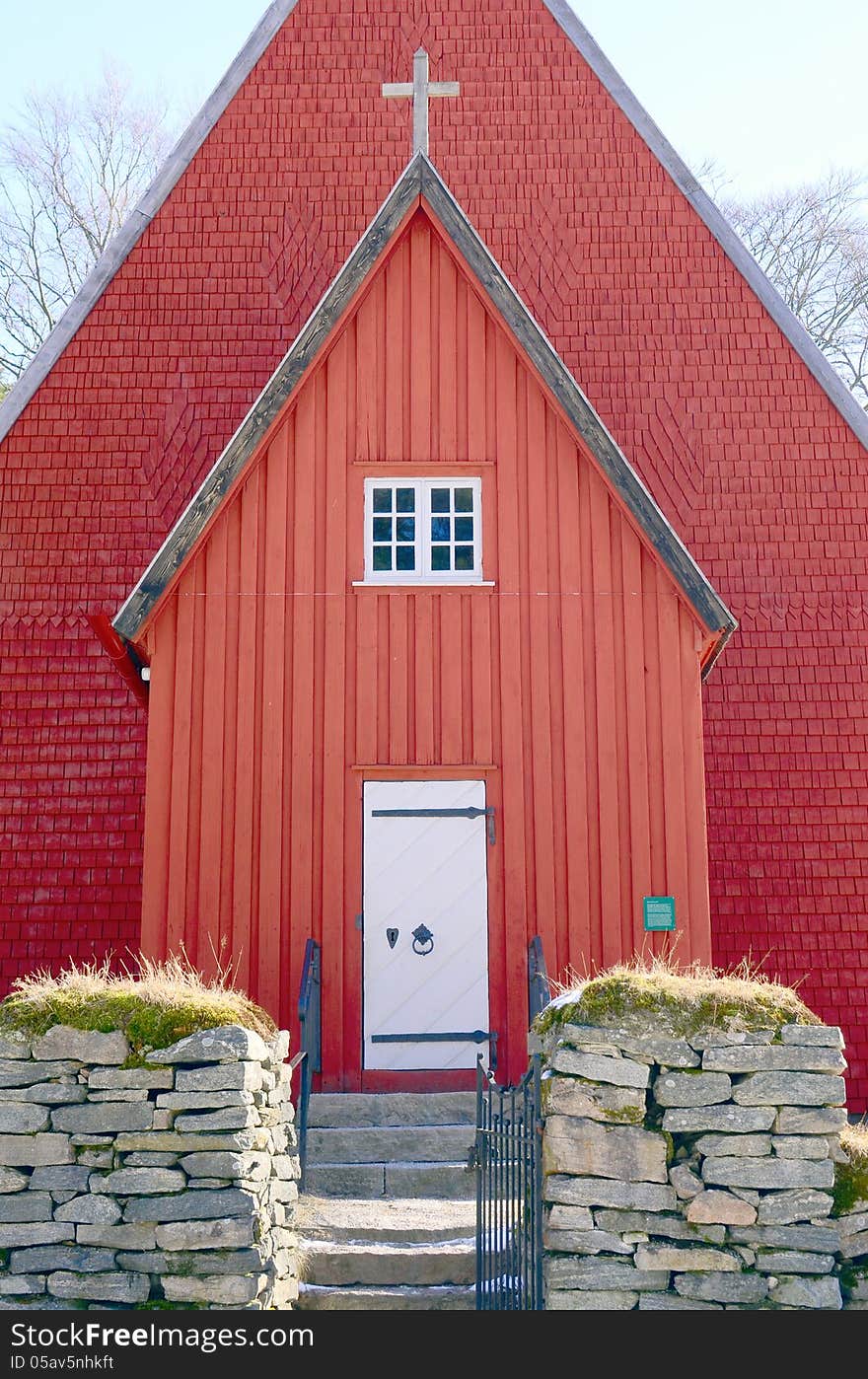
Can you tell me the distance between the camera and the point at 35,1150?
6422 millimetres

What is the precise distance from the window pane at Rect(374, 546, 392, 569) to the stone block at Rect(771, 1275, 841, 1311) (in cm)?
649

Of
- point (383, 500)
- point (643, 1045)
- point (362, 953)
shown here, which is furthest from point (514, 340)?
point (643, 1045)

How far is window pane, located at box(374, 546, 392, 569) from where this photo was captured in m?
11.4

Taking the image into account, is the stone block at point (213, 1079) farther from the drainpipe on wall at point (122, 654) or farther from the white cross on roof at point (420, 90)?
the white cross on roof at point (420, 90)

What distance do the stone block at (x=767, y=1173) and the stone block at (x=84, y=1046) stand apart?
8.63ft

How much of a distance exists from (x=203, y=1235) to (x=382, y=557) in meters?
Answer: 6.20

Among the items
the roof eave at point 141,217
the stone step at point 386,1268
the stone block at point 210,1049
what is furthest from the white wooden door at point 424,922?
the roof eave at point 141,217

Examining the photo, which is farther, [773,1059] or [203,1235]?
[773,1059]

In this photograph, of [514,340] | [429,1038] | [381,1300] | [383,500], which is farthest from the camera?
[383,500]

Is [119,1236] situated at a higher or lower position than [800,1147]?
lower

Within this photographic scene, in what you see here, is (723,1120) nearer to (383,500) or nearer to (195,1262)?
(195,1262)

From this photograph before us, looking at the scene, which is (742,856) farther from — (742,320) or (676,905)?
(742,320)

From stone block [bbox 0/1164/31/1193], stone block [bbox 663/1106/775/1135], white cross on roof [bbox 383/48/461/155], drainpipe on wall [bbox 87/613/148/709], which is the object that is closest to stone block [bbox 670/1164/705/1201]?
stone block [bbox 663/1106/775/1135]

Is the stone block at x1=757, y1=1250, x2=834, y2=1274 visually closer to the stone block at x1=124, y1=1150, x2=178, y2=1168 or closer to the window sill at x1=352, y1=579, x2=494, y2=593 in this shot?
the stone block at x1=124, y1=1150, x2=178, y2=1168
